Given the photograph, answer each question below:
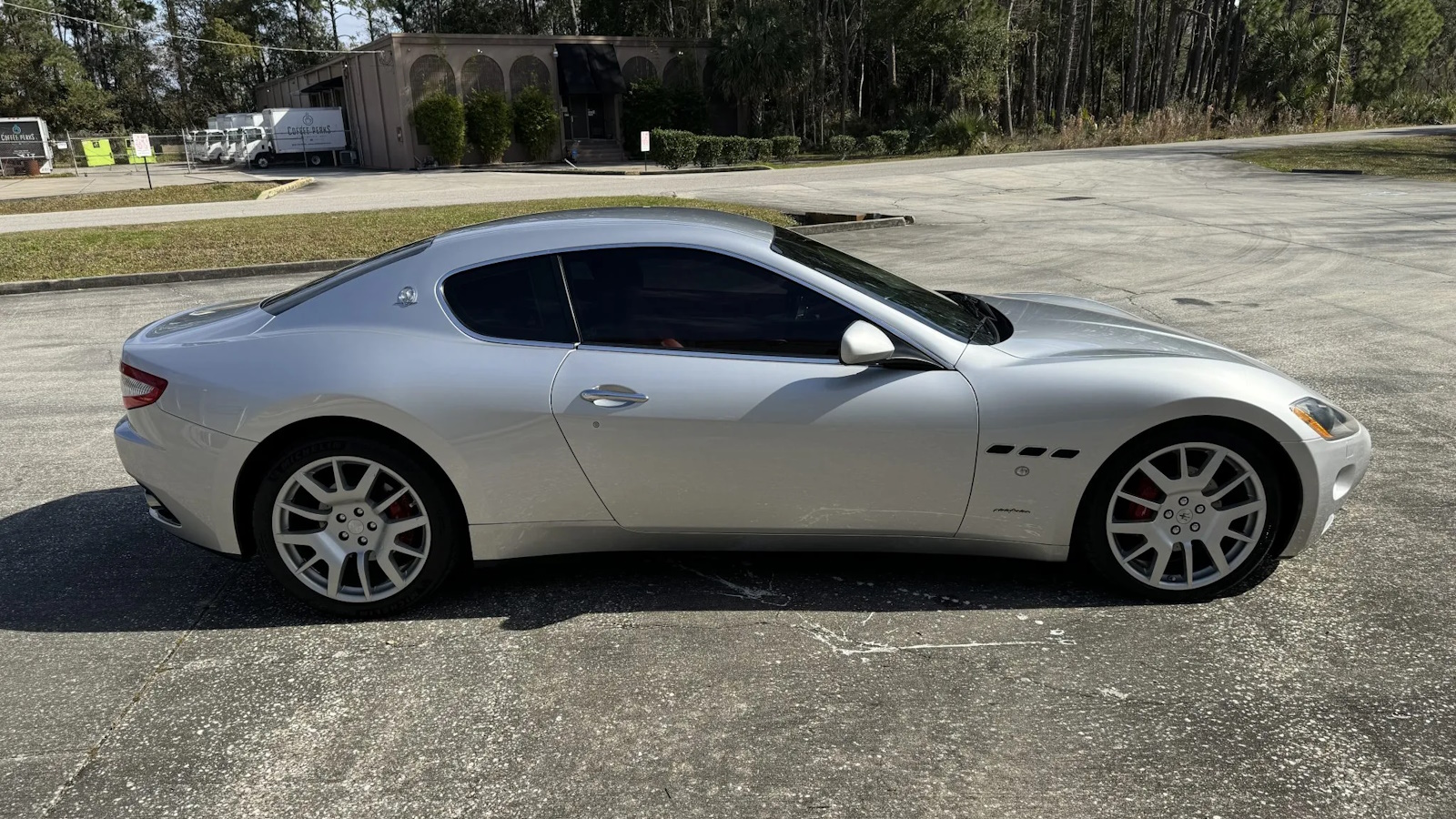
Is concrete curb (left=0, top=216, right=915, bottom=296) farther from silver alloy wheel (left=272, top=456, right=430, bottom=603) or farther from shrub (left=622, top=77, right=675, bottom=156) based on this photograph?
shrub (left=622, top=77, right=675, bottom=156)

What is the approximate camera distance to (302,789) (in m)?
2.73

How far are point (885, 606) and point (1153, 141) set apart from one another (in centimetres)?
3715

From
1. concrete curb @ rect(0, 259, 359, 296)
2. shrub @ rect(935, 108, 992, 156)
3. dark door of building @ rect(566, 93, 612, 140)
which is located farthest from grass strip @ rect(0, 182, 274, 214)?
shrub @ rect(935, 108, 992, 156)

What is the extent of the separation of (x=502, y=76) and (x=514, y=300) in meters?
44.4

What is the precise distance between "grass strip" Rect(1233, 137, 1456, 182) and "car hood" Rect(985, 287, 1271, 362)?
21143 mm

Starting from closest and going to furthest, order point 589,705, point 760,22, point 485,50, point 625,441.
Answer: point 589,705, point 625,441, point 485,50, point 760,22

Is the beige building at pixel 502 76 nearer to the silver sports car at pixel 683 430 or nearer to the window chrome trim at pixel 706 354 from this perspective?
the silver sports car at pixel 683 430

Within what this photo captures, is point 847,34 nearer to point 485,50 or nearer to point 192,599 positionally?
point 485,50

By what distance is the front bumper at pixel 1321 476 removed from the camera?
352 centimetres

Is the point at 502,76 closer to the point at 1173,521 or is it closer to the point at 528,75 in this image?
the point at 528,75

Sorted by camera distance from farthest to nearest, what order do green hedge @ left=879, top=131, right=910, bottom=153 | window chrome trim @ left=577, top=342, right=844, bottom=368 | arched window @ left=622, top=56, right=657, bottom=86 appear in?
arched window @ left=622, top=56, right=657, bottom=86 → green hedge @ left=879, top=131, right=910, bottom=153 → window chrome trim @ left=577, top=342, right=844, bottom=368

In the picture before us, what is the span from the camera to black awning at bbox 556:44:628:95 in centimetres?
4566

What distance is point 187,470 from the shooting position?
12.0 ft

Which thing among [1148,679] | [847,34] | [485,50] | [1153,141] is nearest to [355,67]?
[485,50]
